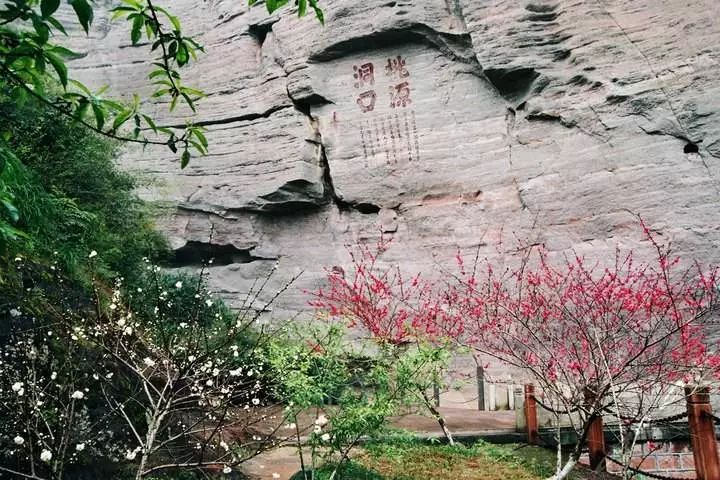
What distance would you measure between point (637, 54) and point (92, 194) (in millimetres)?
7400

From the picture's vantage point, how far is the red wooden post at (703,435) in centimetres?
329

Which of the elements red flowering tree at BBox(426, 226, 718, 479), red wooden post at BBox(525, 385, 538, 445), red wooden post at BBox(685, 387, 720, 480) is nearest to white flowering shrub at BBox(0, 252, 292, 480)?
red flowering tree at BBox(426, 226, 718, 479)

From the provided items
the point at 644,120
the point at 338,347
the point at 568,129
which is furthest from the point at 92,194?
the point at 644,120

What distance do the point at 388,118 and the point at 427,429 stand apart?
513cm

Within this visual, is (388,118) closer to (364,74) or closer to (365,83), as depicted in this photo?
(365,83)

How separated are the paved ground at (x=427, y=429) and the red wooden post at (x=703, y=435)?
5.94 feet

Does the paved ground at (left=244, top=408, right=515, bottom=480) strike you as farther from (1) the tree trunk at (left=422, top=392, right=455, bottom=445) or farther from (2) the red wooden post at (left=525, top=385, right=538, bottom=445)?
(1) the tree trunk at (left=422, top=392, right=455, bottom=445)

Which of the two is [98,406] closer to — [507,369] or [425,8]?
[507,369]

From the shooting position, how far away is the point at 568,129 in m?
7.88

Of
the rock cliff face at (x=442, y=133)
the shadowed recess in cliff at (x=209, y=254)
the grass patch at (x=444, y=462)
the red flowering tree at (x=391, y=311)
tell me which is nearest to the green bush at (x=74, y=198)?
the shadowed recess in cliff at (x=209, y=254)

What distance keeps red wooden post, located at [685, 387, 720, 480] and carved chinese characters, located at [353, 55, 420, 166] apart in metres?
5.89

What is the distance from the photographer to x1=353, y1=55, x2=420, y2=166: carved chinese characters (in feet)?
28.6

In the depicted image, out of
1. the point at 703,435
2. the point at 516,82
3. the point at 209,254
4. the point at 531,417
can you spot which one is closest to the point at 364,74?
the point at 516,82

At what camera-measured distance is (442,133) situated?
859 cm
